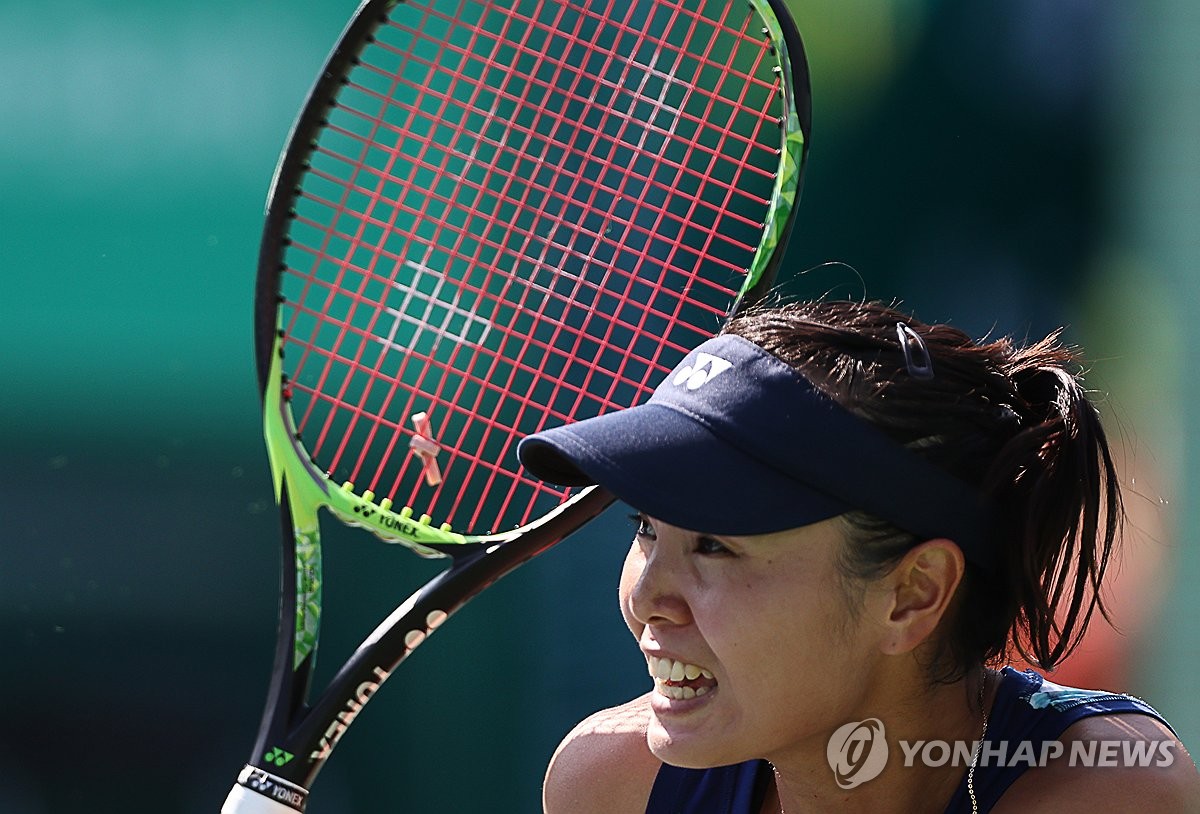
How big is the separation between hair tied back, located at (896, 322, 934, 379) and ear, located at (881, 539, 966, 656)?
0.58 ft

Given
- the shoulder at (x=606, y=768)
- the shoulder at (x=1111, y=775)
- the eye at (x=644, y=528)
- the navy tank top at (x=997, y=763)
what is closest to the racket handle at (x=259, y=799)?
the shoulder at (x=606, y=768)

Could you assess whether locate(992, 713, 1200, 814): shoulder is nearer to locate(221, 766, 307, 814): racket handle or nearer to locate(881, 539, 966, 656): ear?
locate(881, 539, 966, 656): ear

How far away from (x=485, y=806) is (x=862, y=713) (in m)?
2.13

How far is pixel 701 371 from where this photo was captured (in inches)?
67.0

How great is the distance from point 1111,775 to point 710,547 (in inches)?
19.4

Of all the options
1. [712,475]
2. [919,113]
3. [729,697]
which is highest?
[919,113]

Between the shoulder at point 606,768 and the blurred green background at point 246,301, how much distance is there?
1.57 m

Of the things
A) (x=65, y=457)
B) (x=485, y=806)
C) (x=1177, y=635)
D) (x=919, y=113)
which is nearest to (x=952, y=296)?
(x=919, y=113)

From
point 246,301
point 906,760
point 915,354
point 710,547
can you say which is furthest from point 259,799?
point 246,301

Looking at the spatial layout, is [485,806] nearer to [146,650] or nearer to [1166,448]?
[146,650]

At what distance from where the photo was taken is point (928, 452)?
1.65 m

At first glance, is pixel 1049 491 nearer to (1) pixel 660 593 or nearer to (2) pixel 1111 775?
(2) pixel 1111 775

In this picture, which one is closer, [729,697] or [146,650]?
[729,697]

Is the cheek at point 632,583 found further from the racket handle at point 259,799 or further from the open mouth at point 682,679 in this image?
the racket handle at point 259,799
